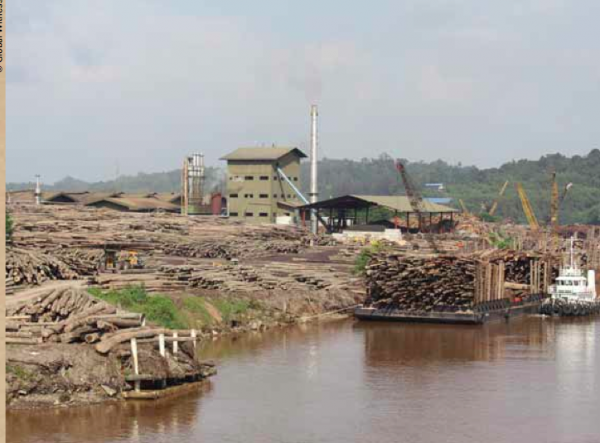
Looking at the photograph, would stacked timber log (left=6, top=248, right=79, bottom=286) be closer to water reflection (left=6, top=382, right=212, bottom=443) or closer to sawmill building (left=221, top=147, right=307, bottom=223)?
water reflection (left=6, top=382, right=212, bottom=443)

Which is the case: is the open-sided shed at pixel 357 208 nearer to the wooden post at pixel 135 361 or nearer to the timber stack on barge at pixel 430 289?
the timber stack on barge at pixel 430 289

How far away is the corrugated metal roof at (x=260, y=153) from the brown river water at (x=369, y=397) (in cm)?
6094

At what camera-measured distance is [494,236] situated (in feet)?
363

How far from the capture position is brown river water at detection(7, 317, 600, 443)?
103ft

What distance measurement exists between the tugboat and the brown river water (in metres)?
9.74

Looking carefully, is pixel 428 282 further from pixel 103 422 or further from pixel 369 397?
pixel 103 422

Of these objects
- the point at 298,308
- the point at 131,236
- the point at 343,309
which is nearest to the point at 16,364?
the point at 298,308

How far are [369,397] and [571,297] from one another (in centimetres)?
3200

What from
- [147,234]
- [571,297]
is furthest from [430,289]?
[147,234]

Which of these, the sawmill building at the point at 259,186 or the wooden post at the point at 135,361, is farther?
the sawmill building at the point at 259,186

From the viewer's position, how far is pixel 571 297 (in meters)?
65.8

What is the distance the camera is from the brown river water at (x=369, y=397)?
31.3 meters

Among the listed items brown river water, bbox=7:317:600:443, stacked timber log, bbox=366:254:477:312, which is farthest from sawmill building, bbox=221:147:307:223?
brown river water, bbox=7:317:600:443

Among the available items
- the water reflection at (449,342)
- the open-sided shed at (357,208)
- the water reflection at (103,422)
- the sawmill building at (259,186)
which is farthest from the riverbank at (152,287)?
the sawmill building at (259,186)
